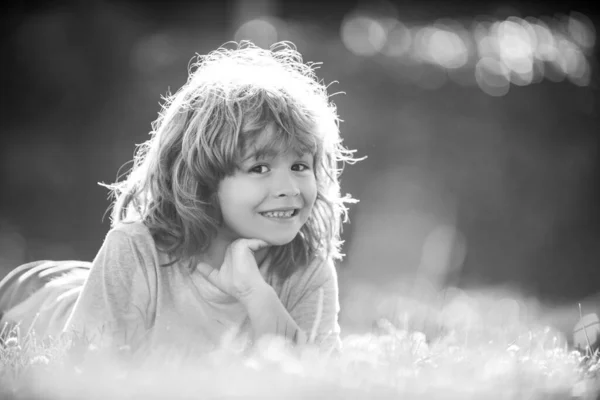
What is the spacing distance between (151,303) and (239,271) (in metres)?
0.39

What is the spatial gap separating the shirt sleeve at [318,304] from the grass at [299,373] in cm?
70

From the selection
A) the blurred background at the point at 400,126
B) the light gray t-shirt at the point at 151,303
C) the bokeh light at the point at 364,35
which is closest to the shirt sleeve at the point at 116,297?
the light gray t-shirt at the point at 151,303

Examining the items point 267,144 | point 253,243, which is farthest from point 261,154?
point 253,243

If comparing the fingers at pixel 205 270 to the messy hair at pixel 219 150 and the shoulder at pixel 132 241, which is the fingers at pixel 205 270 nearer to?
the messy hair at pixel 219 150

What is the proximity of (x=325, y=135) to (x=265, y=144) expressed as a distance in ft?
1.19

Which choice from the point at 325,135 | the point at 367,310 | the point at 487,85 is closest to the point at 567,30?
the point at 487,85

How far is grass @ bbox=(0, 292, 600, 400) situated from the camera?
183 cm

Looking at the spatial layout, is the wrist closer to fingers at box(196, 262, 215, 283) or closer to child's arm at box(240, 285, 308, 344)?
child's arm at box(240, 285, 308, 344)

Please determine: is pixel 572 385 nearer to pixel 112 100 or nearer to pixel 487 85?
pixel 487 85

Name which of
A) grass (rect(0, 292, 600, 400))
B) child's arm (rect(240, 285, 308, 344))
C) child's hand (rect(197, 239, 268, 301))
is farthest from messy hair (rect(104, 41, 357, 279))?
grass (rect(0, 292, 600, 400))

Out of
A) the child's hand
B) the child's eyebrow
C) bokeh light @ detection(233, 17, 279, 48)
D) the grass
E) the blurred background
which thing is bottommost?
the grass

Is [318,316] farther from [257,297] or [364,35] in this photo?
[364,35]

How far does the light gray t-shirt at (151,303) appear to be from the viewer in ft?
9.59

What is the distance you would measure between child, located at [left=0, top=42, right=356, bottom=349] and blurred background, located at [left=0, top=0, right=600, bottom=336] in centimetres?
341
